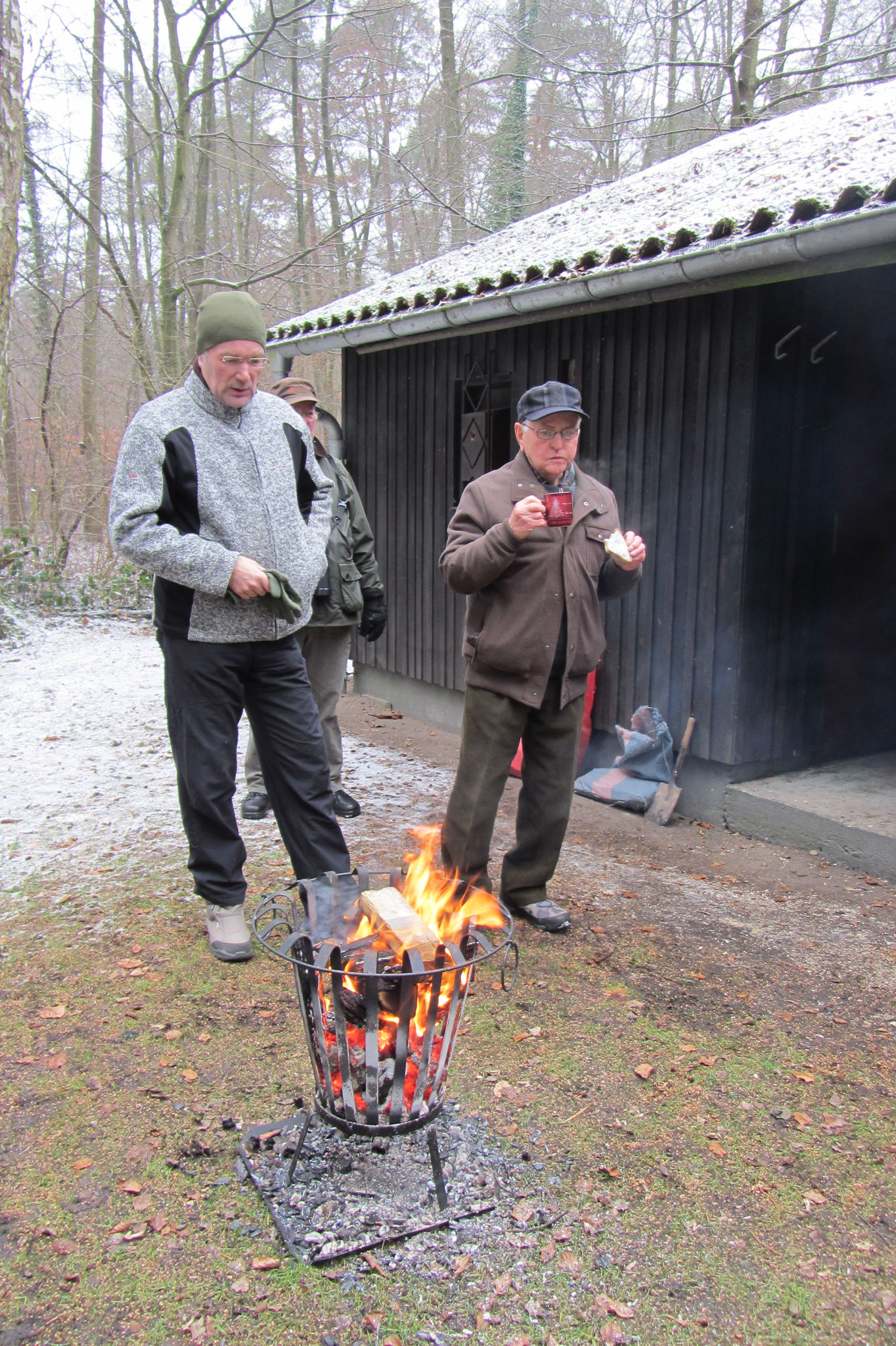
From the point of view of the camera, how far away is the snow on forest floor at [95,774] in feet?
16.9

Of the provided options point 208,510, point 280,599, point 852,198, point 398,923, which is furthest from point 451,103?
point 398,923

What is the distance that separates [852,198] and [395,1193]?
13.7 feet

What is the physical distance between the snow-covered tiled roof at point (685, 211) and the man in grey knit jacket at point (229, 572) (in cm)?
251

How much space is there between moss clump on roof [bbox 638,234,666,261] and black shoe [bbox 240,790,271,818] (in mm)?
3496

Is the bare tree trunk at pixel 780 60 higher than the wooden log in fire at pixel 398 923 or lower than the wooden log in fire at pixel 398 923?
higher

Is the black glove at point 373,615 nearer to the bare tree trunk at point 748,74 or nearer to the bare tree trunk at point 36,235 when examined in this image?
the bare tree trunk at point 36,235

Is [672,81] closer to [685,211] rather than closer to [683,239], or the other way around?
[685,211]

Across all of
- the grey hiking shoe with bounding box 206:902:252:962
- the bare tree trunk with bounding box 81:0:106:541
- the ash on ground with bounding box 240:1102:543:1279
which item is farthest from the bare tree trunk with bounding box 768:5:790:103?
the ash on ground with bounding box 240:1102:543:1279

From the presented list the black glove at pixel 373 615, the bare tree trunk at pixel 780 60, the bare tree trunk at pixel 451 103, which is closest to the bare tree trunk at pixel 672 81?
the bare tree trunk at pixel 780 60

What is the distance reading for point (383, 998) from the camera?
245 centimetres

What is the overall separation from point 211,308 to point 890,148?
3830 millimetres

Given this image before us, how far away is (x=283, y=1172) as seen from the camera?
2.52 m

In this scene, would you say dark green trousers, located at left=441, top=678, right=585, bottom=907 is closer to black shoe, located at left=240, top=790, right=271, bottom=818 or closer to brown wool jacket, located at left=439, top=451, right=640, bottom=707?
brown wool jacket, located at left=439, top=451, right=640, bottom=707

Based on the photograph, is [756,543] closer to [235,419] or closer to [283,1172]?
[235,419]
